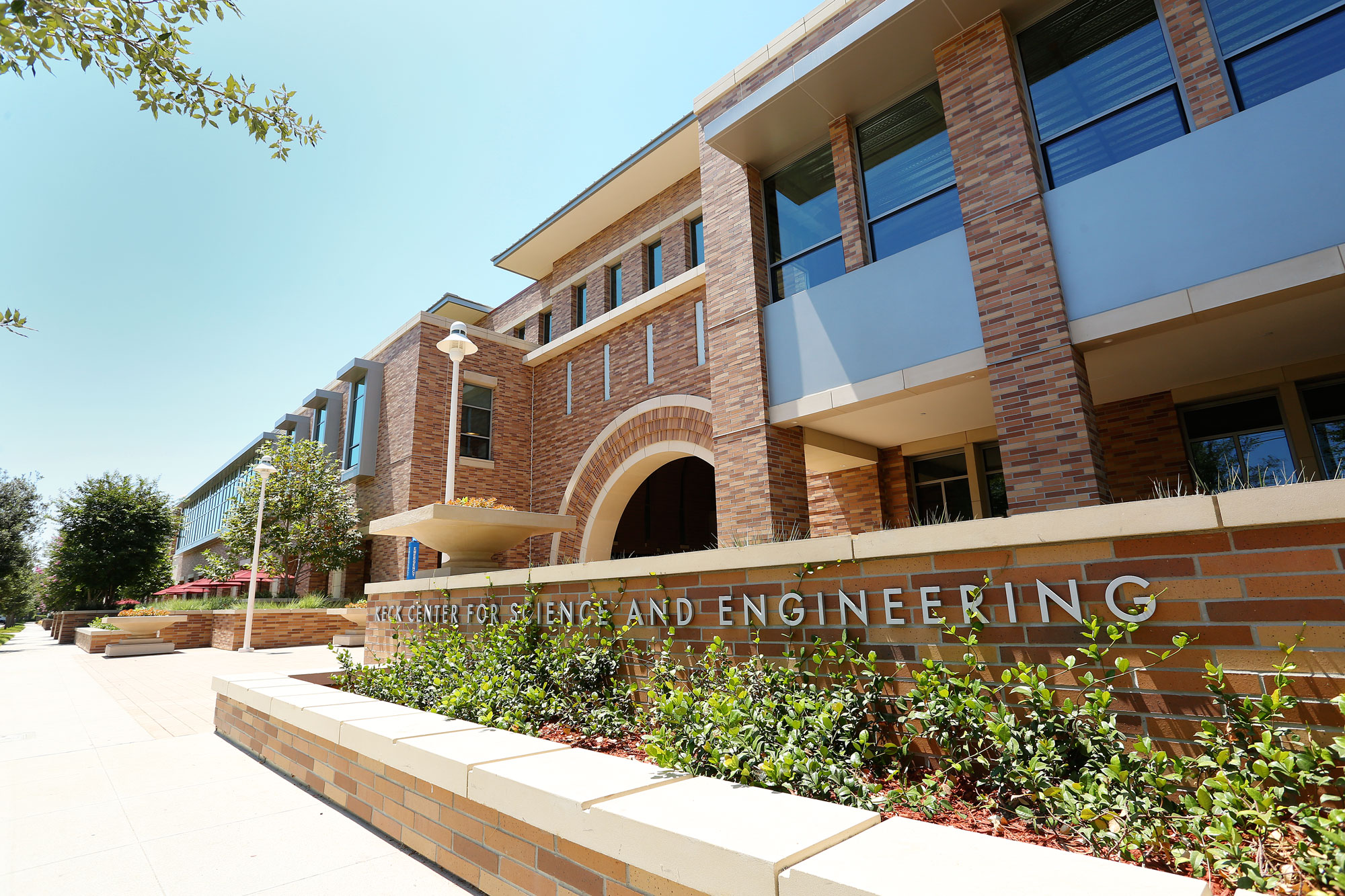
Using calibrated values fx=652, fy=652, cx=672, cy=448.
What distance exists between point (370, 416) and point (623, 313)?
10.2m

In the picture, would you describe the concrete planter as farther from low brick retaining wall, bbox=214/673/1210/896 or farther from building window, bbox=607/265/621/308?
low brick retaining wall, bbox=214/673/1210/896

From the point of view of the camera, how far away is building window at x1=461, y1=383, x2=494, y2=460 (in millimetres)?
18859

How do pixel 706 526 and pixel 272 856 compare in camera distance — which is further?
pixel 706 526

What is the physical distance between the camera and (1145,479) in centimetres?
897

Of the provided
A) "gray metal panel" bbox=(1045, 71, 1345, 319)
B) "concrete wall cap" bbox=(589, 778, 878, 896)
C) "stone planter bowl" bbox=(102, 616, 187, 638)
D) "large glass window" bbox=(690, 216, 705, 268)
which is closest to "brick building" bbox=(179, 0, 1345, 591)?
"gray metal panel" bbox=(1045, 71, 1345, 319)

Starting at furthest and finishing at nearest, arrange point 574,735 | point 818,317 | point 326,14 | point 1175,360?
point 818,317 → point 1175,360 → point 326,14 → point 574,735

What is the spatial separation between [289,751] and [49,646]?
28.4 meters

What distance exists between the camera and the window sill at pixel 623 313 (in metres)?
14.0

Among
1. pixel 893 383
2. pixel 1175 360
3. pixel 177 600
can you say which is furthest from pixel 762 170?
pixel 177 600

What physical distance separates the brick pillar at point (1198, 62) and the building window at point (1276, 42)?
120 millimetres

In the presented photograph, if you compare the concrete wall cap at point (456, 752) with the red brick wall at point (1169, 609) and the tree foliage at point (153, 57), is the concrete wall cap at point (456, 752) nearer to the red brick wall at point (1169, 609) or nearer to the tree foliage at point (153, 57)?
the red brick wall at point (1169, 609)

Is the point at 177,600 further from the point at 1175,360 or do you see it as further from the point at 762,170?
the point at 1175,360

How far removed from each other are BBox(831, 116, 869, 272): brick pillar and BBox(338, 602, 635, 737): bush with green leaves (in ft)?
22.2

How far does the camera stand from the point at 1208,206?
21.1 feet
